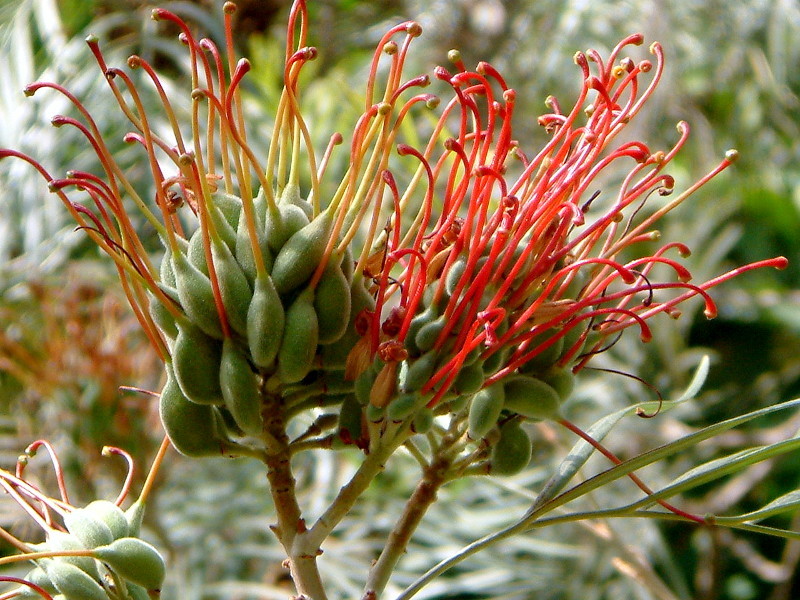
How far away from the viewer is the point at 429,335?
0.54 meters

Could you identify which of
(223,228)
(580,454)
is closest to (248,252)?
(223,228)

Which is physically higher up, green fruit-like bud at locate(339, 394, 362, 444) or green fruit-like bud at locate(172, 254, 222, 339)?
green fruit-like bud at locate(172, 254, 222, 339)

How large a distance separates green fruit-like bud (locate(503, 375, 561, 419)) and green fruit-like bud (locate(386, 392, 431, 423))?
0.05 meters

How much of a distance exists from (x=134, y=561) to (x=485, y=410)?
201 mm

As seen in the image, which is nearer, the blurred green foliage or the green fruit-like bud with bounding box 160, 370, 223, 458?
the green fruit-like bud with bounding box 160, 370, 223, 458

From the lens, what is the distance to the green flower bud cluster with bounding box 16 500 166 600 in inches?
21.0

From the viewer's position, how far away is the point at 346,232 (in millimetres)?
575

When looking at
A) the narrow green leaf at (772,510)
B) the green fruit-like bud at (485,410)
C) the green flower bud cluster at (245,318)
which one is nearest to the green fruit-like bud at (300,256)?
the green flower bud cluster at (245,318)

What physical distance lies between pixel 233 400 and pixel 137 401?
3.82 ft

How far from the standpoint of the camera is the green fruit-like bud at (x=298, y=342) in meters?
0.53

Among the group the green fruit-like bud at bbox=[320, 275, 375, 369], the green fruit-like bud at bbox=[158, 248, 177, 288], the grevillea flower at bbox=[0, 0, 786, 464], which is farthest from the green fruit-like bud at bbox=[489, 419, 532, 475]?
the green fruit-like bud at bbox=[158, 248, 177, 288]

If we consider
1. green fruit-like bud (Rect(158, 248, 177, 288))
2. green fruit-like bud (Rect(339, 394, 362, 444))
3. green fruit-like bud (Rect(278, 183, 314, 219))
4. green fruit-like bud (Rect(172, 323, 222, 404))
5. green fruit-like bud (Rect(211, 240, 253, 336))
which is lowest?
green fruit-like bud (Rect(339, 394, 362, 444))

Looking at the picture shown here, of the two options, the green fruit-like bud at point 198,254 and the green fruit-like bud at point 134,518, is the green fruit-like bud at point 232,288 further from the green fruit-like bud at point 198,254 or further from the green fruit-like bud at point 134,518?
the green fruit-like bud at point 134,518

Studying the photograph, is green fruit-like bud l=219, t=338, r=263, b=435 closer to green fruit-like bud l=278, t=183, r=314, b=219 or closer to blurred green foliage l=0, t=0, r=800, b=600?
green fruit-like bud l=278, t=183, r=314, b=219
